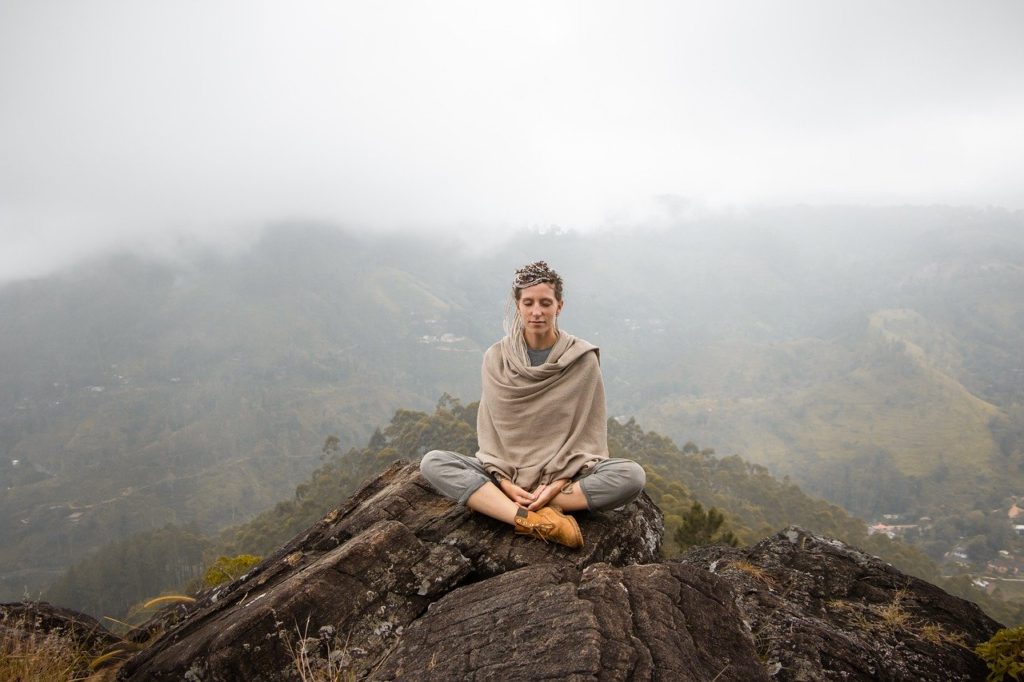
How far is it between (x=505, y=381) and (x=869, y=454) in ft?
491

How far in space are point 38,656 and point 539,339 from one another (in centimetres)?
470

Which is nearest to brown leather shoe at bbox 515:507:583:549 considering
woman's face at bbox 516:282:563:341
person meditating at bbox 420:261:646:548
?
person meditating at bbox 420:261:646:548

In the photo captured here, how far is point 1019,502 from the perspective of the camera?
98062 millimetres

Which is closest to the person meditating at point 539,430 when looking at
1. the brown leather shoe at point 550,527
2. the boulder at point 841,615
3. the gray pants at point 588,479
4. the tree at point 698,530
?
the gray pants at point 588,479

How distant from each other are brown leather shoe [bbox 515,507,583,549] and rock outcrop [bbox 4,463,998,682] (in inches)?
6.5

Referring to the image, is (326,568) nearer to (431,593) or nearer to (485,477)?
(431,593)

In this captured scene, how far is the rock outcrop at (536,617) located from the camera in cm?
338

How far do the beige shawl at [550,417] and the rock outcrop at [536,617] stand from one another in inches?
23.5

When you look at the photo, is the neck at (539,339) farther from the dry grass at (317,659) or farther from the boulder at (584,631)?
the dry grass at (317,659)

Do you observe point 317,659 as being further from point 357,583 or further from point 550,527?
point 550,527

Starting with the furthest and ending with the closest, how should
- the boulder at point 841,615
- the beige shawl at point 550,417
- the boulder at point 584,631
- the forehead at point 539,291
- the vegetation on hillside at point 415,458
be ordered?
the vegetation on hillside at point 415,458 → the forehead at point 539,291 → the beige shawl at point 550,417 → the boulder at point 841,615 → the boulder at point 584,631

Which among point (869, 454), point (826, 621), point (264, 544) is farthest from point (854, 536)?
point (869, 454)

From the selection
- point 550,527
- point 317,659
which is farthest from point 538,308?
point 317,659

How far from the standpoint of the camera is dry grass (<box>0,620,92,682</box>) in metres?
3.84
